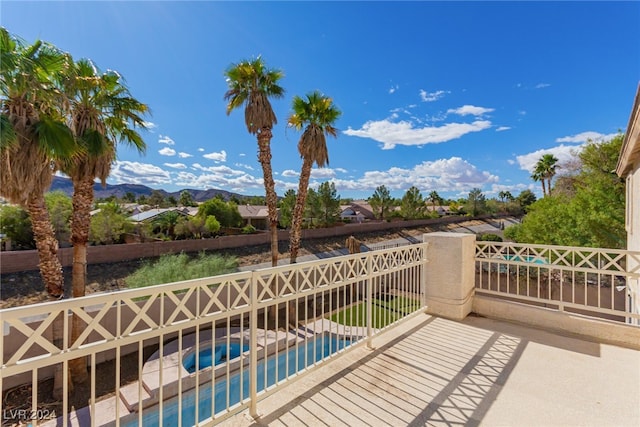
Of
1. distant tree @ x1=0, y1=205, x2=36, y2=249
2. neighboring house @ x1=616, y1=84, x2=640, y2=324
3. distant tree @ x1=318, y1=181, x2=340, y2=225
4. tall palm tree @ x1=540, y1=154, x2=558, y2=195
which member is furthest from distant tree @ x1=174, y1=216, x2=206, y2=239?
tall palm tree @ x1=540, y1=154, x2=558, y2=195

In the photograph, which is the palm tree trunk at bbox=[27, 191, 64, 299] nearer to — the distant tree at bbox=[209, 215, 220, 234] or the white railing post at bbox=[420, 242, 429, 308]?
the white railing post at bbox=[420, 242, 429, 308]

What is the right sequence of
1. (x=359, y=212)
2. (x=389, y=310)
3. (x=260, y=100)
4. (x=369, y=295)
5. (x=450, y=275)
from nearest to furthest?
(x=369, y=295) → (x=389, y=310) → (x=450, y=275) → (x=260, y=100) → (x=359, y=212)

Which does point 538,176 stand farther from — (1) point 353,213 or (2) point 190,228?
(2) point 190,228

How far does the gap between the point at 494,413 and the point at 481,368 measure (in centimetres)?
76

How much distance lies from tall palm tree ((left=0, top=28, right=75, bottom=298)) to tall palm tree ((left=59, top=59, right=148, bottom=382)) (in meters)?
0.44

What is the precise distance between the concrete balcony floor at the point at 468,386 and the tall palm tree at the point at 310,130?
28.5 ft

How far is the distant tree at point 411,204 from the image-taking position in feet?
121

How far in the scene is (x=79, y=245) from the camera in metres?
6.96

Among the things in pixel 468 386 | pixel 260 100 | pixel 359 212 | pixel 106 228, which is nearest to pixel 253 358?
pixel 468 386

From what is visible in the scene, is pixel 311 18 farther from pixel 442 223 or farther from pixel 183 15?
pixel 442 223

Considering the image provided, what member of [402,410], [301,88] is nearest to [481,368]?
[402,410]

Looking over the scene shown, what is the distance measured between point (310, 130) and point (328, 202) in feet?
53.5

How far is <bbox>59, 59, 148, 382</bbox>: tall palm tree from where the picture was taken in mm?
6664

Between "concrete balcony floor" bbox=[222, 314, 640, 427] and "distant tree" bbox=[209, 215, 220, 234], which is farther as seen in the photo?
"distant tree" bbox=[209, 215, 220, 234]
